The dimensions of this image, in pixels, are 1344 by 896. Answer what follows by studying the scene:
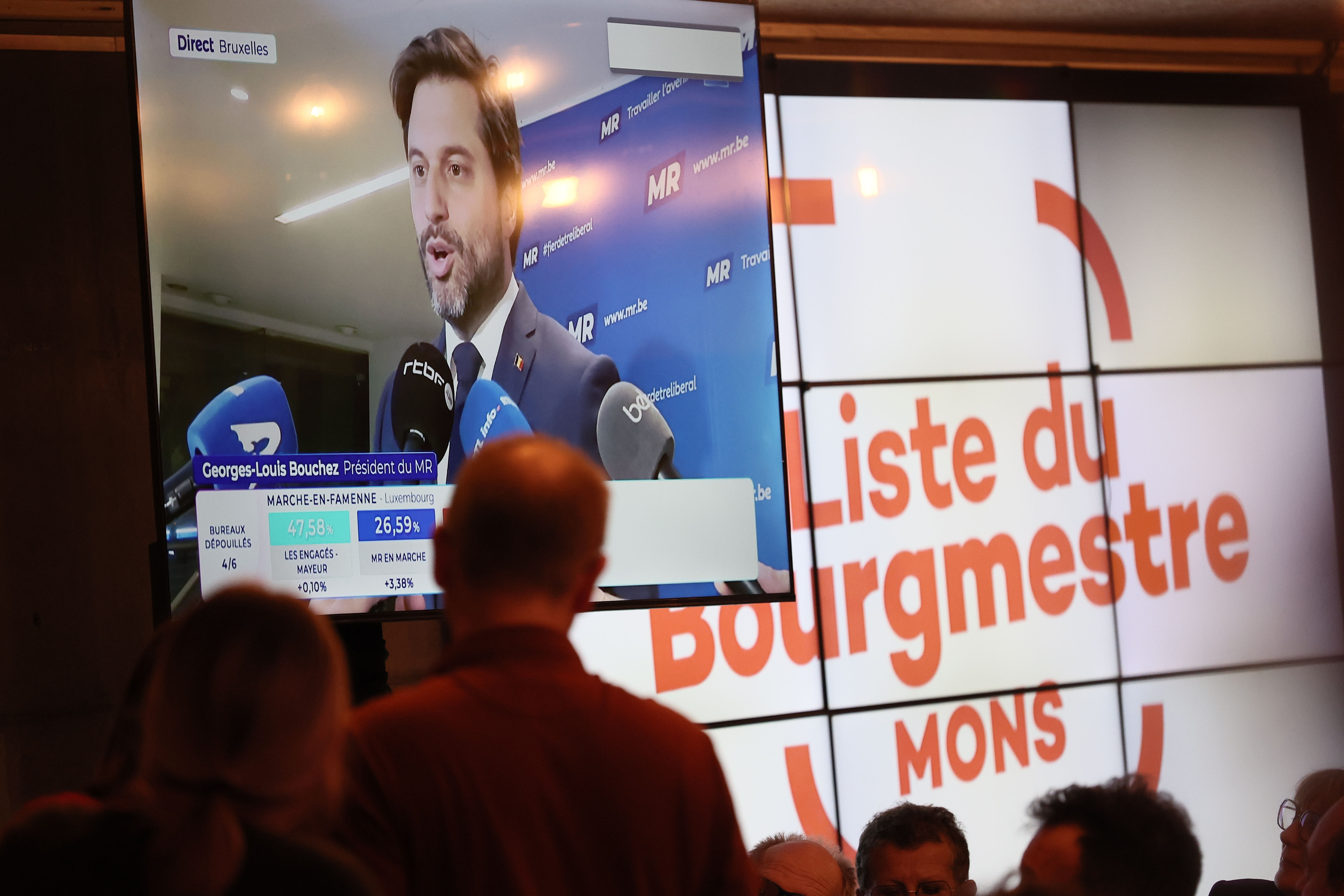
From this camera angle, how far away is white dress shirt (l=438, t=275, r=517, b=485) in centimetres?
279

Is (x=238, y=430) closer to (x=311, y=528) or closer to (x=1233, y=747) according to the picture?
(x=311, y=528)

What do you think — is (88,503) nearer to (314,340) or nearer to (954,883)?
(314,340)

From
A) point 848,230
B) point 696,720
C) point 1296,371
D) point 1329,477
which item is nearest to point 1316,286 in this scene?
point 1296,371

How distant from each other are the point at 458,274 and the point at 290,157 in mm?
468

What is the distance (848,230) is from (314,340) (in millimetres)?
1855

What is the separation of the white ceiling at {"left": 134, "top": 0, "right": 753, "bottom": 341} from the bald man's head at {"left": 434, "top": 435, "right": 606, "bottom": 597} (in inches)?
64.9

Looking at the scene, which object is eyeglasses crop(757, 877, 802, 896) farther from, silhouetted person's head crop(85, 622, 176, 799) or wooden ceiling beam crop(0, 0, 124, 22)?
wooden ceiling beam crop(0, 0, 124, 22)

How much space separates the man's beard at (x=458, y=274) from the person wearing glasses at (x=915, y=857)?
151cm

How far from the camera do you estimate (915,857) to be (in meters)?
2.51

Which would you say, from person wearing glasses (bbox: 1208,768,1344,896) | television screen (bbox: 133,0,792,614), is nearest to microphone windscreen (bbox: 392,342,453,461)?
television screen (bbox: 133,0,792,614)

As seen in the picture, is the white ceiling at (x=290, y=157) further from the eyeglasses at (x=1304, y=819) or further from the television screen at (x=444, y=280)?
the eyeglasses at (x=1304, y=819)

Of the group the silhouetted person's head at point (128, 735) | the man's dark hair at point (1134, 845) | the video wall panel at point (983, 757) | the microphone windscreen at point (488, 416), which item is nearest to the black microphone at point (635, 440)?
the microphone windscreen at point (488, 416)

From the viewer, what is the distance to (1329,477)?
428 centimetres

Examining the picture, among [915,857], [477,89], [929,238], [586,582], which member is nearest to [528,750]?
[586,582]
